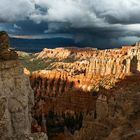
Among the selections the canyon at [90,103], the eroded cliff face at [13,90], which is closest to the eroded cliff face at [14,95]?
the eroded cliff face at [13,90]

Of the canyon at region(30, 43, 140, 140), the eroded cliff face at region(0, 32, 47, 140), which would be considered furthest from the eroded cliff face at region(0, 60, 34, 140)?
the canyon at region(30, 43, 140, 140)

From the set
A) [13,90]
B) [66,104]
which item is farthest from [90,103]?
[13,90]

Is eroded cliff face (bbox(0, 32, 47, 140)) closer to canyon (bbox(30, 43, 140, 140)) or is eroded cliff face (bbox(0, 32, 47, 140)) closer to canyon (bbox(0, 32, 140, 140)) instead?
canyon (bbox(0, 32, 140, 140))

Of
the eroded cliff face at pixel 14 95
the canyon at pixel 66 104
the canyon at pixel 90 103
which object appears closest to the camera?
the eroded cliff face at pixel 14 95

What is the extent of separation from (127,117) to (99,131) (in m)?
3.15

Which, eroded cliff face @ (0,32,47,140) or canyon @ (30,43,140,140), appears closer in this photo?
eroded cliff face @ (0,32,47,140)

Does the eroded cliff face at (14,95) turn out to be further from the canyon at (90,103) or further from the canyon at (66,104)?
the canyon at (90,103)

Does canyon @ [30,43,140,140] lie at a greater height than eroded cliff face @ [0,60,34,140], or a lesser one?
lesser

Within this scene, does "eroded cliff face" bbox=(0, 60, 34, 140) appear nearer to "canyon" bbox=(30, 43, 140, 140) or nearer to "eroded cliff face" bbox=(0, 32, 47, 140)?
"eroded cliff face" bbox=(0, 32, 47, 140)

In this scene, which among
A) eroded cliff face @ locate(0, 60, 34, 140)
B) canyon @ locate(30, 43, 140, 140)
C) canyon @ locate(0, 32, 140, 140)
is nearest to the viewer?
eroded cliff face @ locate(0, 60, 34, 140)

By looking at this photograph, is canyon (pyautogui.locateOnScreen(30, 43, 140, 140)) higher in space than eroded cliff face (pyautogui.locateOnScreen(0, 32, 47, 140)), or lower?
lower

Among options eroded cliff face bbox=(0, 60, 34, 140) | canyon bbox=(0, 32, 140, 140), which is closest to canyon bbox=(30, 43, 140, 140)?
canyon bbox=(0, 32, 140, 140)

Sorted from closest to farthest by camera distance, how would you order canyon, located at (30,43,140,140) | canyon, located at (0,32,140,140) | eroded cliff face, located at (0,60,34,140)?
eroded cliff face, located at (0,60,34,140) → canyon, located at (0,32,140,140) → canyon, located at (30,43,140,140)

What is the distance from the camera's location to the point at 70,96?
290 ft
